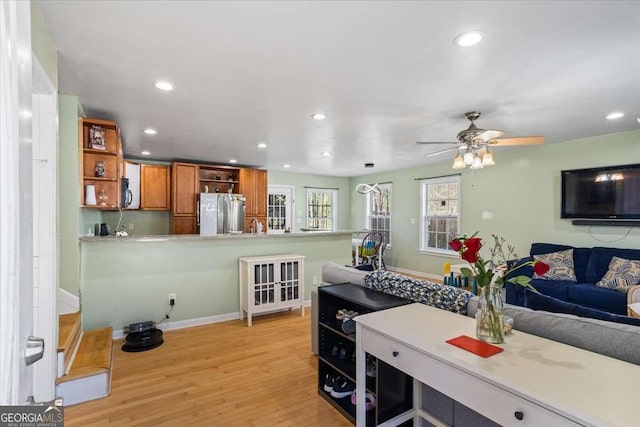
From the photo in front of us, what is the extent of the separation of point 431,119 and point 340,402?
2.85 meters

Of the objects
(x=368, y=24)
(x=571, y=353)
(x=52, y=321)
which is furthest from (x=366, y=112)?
(x=52, y=321)

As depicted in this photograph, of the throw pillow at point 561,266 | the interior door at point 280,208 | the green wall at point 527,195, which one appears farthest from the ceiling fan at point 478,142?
the interior door at point 280,208

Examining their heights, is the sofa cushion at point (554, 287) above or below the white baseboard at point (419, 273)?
above

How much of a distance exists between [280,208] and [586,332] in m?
6.90

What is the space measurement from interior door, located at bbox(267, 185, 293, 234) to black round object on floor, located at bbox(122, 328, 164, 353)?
4.43 meters

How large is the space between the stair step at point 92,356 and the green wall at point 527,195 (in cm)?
554

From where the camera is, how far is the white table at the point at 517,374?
92 cm

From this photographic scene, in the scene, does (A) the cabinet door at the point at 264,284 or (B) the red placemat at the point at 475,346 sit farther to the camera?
(A) the cabinet door at the point at 264,284

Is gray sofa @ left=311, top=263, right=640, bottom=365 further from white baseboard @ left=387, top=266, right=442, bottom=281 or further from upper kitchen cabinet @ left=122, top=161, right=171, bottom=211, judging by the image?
upper kitchen cabinet @ left=122, top=161, right=171, bottom=211

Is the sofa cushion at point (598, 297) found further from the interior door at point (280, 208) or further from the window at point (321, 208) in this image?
the interior door at point (280, 208)

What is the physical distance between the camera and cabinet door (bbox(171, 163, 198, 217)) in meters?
5.67

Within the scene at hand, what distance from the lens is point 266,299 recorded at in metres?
3.99

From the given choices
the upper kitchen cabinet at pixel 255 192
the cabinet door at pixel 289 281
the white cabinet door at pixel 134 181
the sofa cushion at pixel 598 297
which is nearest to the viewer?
the sofa cushion at pixel 598 297

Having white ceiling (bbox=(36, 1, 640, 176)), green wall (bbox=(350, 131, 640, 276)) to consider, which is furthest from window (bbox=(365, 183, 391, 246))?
white ceiling (bbox=(36, 1, 640, 176))
